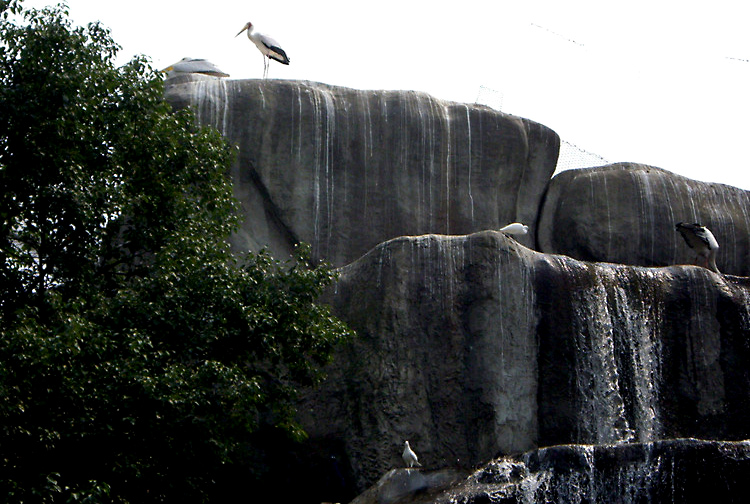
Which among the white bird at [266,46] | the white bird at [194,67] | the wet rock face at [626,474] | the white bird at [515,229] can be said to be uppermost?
the white bird at [266,46]

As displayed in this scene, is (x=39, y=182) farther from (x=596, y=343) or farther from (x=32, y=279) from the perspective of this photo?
(x=596, y=343)

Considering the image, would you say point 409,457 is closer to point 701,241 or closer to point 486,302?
point 486,302

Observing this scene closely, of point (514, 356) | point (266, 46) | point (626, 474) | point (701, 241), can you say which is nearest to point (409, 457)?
point (514, 356)

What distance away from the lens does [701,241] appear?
842 inches

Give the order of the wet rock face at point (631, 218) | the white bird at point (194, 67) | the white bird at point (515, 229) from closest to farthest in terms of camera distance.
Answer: the white bird at point (515, 229) < the wet rock face at point (631, 218) < the white bird at point (194, 67)

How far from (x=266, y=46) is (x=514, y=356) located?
7.86m

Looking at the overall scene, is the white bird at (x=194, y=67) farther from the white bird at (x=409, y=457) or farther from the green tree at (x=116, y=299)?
the white bird at (x=409, y=457)

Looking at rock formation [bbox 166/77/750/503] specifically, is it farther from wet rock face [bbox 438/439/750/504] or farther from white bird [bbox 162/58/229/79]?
white bird [bbox 162/58/229/79]

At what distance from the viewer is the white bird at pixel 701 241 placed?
70.0 ft

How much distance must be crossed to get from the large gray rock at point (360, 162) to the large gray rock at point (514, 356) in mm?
2347

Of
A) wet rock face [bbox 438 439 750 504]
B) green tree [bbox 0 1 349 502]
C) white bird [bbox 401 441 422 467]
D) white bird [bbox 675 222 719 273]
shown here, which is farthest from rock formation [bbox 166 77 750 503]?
green tree [bbox 0 1 349 502]

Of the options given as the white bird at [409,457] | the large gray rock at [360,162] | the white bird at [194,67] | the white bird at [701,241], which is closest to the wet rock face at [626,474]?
the white bird at [409,457]

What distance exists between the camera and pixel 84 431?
45.8ft

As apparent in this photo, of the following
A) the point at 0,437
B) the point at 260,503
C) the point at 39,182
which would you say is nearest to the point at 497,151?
the point at 260,503
